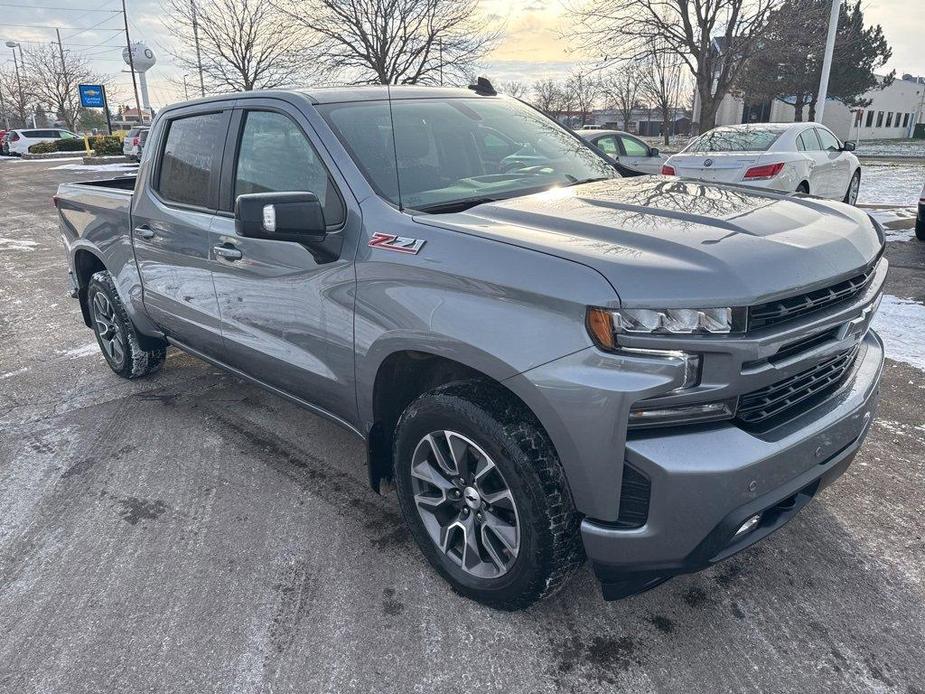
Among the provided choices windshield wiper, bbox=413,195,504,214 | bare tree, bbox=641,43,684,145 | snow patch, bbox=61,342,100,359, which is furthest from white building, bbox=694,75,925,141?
windshield wiper, bbox=413,195,504,214

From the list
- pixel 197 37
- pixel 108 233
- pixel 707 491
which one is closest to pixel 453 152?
pixel 707 491

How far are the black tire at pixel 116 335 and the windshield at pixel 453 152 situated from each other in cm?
268

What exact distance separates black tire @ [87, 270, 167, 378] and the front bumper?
3923mm

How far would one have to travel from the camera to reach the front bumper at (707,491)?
195 centimetres

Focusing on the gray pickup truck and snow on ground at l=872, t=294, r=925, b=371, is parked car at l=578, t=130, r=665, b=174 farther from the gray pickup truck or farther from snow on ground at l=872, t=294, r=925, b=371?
the gray pickup truck

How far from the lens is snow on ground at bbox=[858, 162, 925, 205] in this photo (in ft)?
46.2

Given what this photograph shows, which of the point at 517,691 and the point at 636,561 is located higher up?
the point at 636,561

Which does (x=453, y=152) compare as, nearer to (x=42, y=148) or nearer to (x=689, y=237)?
(x=689, y=237)

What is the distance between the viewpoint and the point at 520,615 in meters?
2.57

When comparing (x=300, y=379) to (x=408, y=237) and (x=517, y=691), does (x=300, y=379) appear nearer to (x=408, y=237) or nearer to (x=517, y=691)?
(x=408, y=237)

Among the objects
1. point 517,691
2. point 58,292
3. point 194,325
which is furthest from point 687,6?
point 517,691

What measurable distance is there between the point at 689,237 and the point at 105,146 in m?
37.9

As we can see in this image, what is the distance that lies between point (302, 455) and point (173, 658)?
5.14 feet

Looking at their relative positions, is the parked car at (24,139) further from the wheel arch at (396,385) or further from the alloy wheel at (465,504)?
the alloy wheel at (465,504)
